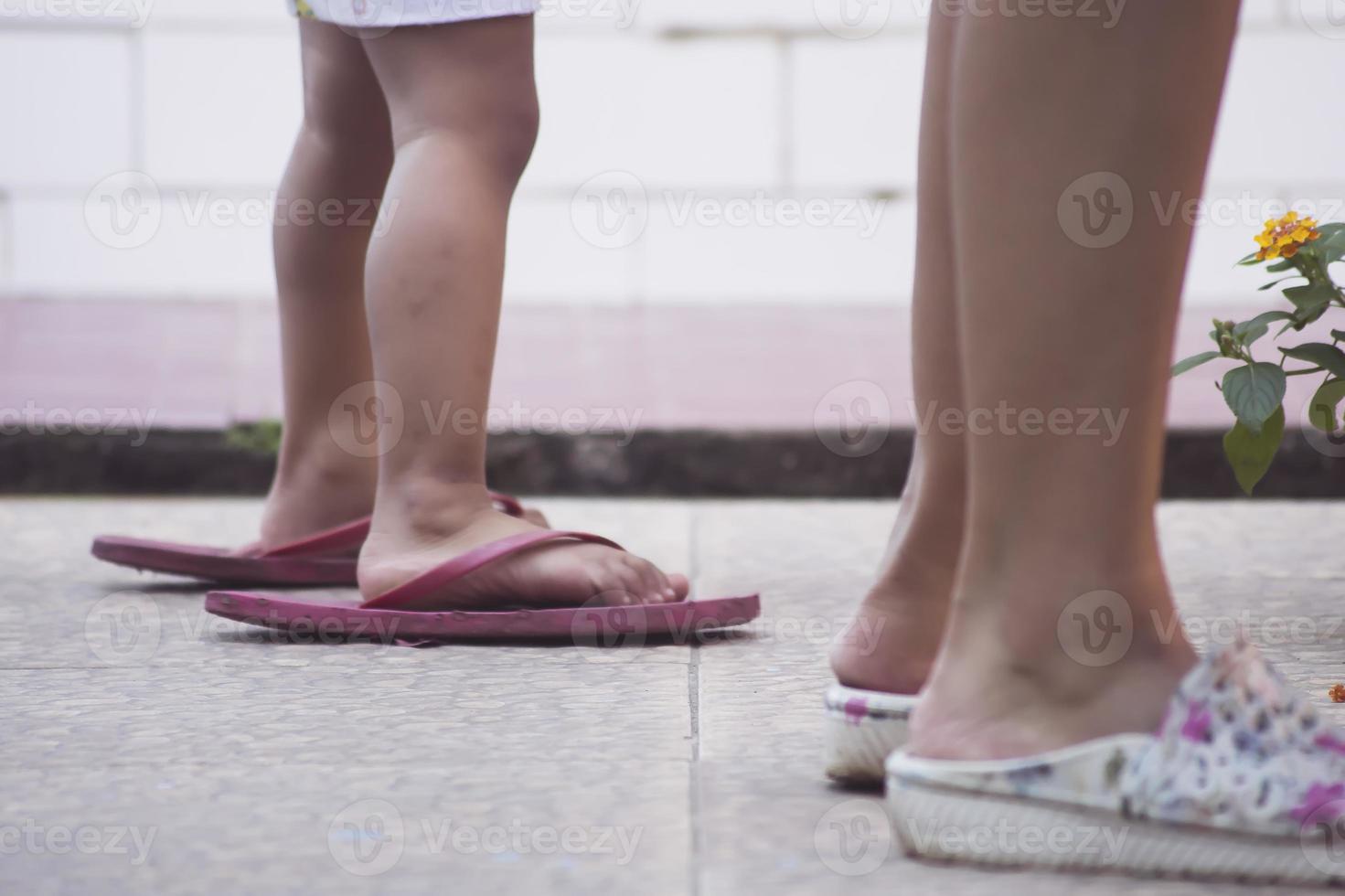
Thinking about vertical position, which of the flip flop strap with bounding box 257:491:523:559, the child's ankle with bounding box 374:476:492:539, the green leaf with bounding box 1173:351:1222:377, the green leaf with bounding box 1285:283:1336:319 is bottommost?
the flip flop strap with bounding box 257:491:523:559

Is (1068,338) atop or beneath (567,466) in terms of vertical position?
atop

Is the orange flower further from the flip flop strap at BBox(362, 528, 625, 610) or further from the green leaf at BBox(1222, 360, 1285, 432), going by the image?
the flip flop strap at BBox(362, 528, 625, 610)

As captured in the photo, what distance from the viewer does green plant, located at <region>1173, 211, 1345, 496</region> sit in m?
1.58

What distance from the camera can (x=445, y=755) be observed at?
1.13m

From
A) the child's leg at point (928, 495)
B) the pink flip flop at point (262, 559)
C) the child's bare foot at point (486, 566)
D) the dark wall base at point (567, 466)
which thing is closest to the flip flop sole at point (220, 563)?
the pink flip flop at point (262, 559)

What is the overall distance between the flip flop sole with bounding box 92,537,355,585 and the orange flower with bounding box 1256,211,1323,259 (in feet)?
3.64

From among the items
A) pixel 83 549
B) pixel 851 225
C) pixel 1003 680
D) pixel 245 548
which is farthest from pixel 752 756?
pixel 851 225

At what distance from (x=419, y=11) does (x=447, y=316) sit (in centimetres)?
31

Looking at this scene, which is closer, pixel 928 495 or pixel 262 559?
pixel 928 495

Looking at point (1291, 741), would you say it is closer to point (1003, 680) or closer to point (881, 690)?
point (1003, 680)

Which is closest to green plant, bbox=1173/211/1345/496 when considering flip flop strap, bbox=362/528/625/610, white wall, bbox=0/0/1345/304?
flip flop strap, bbox=362/528/625/610

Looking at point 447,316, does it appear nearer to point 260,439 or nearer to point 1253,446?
point 1253,446

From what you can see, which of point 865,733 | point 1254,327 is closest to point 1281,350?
point 1254,327

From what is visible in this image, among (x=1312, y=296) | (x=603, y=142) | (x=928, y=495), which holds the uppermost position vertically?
(x=603, y=142)
